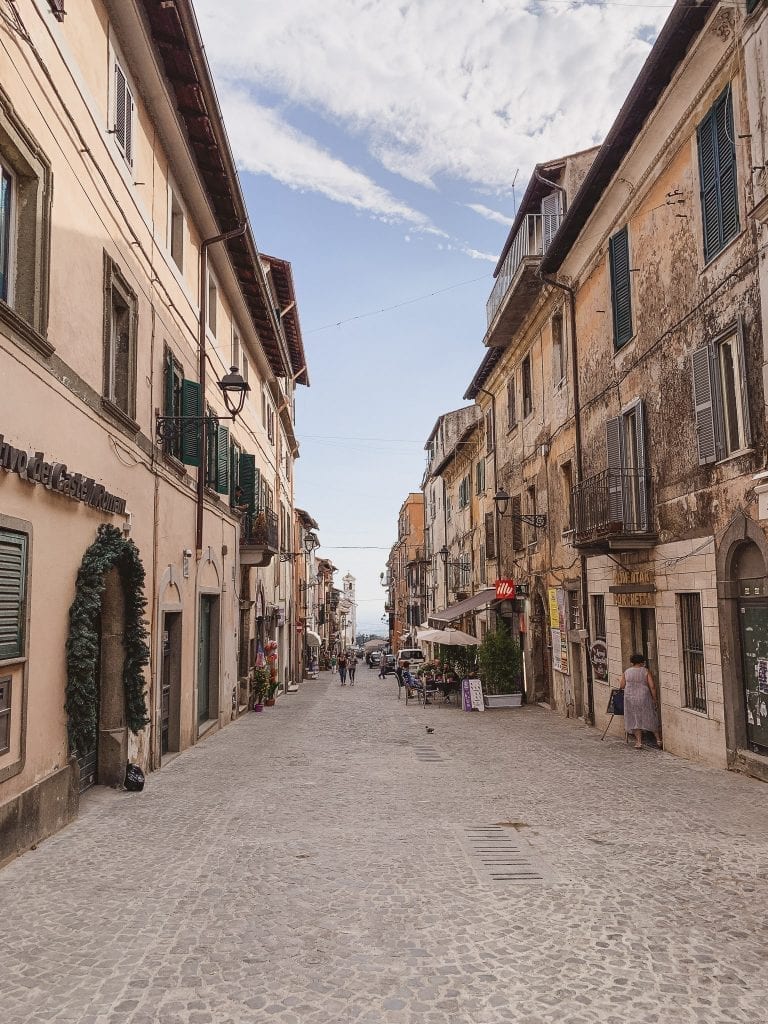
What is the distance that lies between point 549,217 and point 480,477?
1277 cm

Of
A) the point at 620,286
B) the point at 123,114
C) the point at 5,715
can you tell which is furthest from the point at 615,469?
→ the point at 5,715

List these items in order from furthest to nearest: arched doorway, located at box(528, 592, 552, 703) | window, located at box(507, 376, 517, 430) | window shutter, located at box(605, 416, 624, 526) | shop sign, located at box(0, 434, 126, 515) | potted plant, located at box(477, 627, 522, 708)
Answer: window, located at box(507, 376, 517, 430), arched doorway, located at box(528, 592, 552, 703), potted plant, located at box(477, 627, 522, 708), window shutter, located at box(605, 416, 624, 526), shop sign, located at box(0, 434, 126, 515)

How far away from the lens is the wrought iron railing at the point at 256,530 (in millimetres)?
20453

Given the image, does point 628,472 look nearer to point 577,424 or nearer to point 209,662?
point 577,424

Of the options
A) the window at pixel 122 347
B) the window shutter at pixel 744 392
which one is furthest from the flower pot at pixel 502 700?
the window at pixel 122 347

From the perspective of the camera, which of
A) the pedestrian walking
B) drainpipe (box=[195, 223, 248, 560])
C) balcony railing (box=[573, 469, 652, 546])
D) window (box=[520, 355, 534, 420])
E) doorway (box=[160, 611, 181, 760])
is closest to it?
the pedestrian walking

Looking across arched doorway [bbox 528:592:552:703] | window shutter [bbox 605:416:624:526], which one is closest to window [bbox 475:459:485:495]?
arched doorway [bbox 528:592:552:703]

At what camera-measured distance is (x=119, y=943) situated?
16.7 ft

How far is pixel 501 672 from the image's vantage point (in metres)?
21.6

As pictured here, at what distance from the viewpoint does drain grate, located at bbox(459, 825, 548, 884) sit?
21.1ft

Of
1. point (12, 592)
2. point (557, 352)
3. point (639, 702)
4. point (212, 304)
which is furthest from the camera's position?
point (557, 352)

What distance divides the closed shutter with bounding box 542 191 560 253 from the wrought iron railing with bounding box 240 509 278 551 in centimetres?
930

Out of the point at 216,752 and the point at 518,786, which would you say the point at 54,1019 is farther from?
the point at 216,752

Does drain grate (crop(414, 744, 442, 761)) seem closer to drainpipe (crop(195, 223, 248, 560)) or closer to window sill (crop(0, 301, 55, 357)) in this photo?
drainpipe (crop(195, 223, 248, 560))
